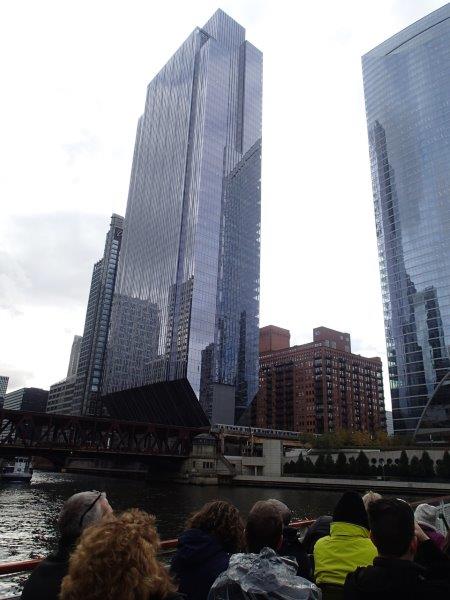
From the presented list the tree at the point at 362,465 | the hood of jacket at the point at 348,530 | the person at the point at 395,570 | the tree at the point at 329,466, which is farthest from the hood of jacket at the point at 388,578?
the tree at the point at 329,466

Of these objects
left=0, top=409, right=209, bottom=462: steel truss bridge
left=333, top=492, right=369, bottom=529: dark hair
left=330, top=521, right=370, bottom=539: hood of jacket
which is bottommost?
left=330, top=521, right=370, bottom=539: hood of jacket

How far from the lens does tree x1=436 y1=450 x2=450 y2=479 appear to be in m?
70.5

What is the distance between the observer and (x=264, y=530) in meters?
4.88

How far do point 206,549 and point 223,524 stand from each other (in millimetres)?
298

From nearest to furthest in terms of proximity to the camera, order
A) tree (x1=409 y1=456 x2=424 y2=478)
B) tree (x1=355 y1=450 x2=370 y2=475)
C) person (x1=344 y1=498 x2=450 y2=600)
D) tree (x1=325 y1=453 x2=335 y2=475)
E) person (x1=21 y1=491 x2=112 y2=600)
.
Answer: person (x1=344 y1=498 x2=450 y2=600) → person (x1=21 y1=491 x2=112 y2=600) → tree (x1=409 y1=456 x2=424 y2=478) → tree (x1=355 y1=450 x2=370 y2=475) → tree (x1=325 y1=453 x2=335 y2=475)

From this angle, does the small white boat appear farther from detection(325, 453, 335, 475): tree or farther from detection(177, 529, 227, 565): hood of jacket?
detection(177, 529, 227, 565): hood of jacket

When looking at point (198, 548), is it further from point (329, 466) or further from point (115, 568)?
point (329, 466)

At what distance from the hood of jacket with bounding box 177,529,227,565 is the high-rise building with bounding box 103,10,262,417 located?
116 meters

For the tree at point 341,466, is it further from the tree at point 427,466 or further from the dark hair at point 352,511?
the dark hair at point 352,511

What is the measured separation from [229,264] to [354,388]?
92.6m

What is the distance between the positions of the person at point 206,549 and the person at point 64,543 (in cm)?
96

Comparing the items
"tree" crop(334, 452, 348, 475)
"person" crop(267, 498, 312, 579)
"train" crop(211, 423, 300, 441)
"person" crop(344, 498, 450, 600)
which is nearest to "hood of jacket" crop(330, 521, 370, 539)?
"person" crop(267, 498, 312, 579)

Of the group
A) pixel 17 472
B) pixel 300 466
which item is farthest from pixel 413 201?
pixel 17 472

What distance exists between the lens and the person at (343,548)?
516cm
